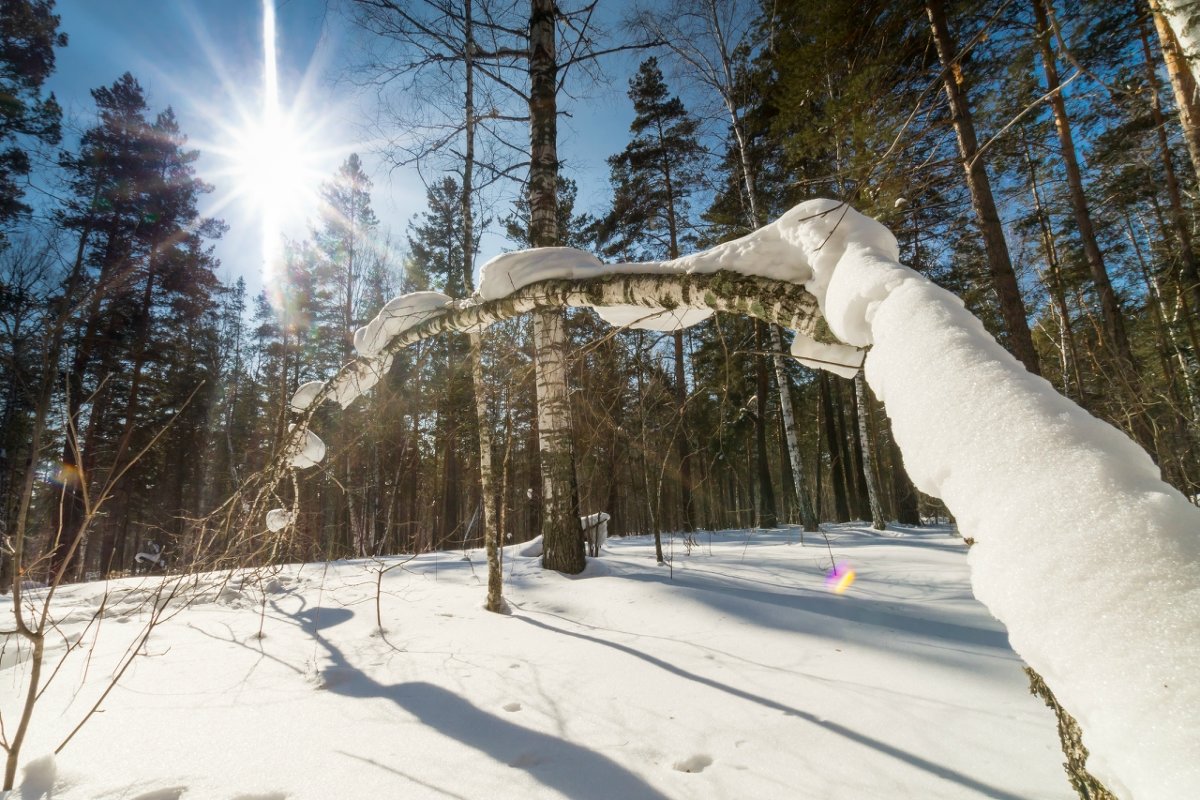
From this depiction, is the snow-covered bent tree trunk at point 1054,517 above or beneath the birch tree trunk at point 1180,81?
beneath

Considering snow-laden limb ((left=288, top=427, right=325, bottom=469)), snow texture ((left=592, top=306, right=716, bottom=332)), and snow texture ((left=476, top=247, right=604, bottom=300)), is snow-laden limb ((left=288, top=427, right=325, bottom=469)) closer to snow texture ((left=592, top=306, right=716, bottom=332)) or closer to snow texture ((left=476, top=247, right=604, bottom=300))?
snow texture ((left=476, top=247, right=604, bottom=300))

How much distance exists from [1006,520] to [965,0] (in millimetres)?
5058

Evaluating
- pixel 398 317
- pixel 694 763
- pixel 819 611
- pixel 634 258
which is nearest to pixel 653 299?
pixel 694 763

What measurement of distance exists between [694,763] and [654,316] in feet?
6.23

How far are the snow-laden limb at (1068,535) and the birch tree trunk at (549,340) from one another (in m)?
3.24

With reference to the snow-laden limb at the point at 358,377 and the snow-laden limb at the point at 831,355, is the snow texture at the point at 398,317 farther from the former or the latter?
the snow-laden limb at the point at 831,355

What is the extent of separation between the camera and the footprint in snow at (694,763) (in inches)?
65.1

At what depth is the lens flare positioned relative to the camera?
3.88m

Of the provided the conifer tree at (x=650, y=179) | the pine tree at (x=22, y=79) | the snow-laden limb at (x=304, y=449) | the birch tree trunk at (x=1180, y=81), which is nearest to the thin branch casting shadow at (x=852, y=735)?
the snow-laden limb at (x=304, y=449)

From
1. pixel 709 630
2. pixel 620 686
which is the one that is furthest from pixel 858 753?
pixel 709 630

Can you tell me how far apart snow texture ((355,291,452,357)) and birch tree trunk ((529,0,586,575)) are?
37.7 inches

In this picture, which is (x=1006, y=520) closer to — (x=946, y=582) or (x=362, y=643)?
(x=362, y=643)

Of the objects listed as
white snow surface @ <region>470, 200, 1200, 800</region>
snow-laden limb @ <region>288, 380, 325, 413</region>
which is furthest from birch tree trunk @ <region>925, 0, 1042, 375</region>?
snow-laden limb @ <region>288, 380, 325, 413</region>

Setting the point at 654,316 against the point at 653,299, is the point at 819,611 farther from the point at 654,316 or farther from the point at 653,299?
the point at 653,299
